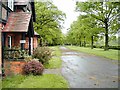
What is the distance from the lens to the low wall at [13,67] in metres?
13.3

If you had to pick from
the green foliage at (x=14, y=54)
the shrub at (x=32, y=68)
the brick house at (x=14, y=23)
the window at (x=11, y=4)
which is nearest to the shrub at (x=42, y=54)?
the brick house at (x=14, y=23)

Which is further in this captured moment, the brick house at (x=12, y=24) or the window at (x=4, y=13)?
the window at (x=4, y=13)

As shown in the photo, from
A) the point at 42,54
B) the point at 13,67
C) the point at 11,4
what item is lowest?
the point at 13,67

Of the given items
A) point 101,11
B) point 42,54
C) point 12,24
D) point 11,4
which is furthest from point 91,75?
point 101,11

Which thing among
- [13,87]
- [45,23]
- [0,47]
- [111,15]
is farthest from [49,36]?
[13,87]

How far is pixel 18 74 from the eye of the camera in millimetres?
13062

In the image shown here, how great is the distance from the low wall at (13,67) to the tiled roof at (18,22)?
210cm

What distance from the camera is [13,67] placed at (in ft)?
44.8

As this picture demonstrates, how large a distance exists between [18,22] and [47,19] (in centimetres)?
2949

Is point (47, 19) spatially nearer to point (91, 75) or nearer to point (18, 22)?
point (18, 22)

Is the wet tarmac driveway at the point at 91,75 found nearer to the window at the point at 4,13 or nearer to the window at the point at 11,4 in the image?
the window at the point at 4,13

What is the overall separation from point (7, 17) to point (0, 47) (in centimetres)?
303

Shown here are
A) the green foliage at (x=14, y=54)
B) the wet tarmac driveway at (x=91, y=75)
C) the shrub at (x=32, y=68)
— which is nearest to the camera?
the wet tarmac driveway at (x=91, y=75)

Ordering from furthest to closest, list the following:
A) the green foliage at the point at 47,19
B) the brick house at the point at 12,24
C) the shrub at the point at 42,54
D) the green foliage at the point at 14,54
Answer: the green foliage at the point at 47,19 < the shrub at the point at 42,54 < the brick house at the point at 12,24 < the green foliage at the point at 14,54
